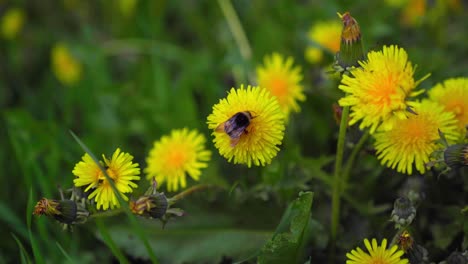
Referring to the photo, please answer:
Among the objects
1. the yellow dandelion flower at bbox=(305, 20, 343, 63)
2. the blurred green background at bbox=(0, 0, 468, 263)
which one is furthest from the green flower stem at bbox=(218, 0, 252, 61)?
the yellow dandelion flower at bbox=(305, 20, 343, 63)

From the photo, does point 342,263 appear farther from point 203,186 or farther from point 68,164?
point 68,164

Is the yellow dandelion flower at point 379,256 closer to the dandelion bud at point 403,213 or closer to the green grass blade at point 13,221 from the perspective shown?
the dandelion bud at point 403,213

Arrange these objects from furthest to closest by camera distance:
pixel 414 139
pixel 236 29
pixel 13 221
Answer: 1. pixel 236 29
2. pixel 13 221
3. pixel 414 139

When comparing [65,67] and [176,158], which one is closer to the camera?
[176,158]

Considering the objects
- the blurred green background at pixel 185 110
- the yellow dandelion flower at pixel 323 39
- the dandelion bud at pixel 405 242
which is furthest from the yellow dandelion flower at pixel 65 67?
the dandelion bud at pixel 405 242

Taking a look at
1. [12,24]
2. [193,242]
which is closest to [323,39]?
[193,242]

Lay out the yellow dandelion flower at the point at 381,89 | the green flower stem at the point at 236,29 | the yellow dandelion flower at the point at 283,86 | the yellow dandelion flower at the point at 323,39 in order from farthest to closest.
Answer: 1. the green flower stem at the point at 236,29
2. the yellow dandelion flower at the point at 323,39
3. the yellow dandelion flower at the point at 283,86
4. the yellow dandelion flower at the point at 381,89

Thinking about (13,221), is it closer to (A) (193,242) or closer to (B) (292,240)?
(A) (193,242)
